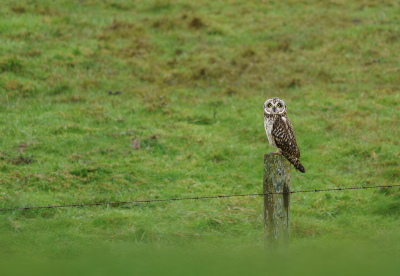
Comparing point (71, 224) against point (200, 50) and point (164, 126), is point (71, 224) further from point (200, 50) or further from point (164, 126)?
point (200, 50)

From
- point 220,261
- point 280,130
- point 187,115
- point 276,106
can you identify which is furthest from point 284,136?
point 187,115

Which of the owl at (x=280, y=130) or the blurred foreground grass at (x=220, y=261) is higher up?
the owl at (x=280, y=130)

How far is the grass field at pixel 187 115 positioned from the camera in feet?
28.4

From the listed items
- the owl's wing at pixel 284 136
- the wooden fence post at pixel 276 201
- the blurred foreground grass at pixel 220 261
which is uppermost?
the owl's wing at pixel 284 136

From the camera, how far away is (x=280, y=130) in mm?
7211

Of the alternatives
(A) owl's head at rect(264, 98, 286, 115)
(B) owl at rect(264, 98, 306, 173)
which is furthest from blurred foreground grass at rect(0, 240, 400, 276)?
(A) owl's head at rect(264, 98, 286, 115)

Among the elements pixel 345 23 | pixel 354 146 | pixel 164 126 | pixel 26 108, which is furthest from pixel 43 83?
pixel 345 23

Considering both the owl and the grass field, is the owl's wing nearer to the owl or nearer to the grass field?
the owl

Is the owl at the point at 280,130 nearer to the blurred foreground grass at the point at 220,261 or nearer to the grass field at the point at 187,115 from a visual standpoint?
the blurred foreground grass at the point at 220,261

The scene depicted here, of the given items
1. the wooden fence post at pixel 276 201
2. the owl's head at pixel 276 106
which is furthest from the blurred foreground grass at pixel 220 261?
the owl's head at pixel 276 106

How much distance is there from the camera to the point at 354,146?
1172 centimetres

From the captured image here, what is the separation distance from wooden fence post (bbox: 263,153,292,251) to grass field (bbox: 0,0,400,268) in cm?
266

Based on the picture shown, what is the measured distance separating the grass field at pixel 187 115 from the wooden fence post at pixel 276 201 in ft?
8.72

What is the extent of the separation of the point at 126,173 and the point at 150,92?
5269 millimetres
